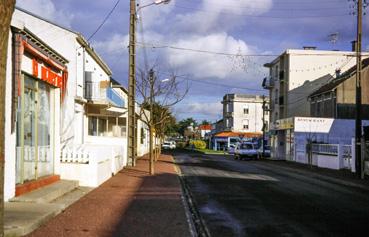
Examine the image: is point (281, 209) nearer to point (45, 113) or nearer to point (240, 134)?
point (45, 113)

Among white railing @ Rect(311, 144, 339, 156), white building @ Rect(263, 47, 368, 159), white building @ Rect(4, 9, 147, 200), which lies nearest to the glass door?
white building @ Rect(4, 9, 147, 200)

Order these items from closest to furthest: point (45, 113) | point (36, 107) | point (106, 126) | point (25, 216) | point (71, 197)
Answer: point (25, 216) < point (71, 197) < point (36, 107) < point (45, 113) < point (106, 126)

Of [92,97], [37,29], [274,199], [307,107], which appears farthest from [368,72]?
[274,199]

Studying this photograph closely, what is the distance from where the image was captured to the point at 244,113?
103562 millimetres

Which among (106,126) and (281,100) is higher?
(281,100)

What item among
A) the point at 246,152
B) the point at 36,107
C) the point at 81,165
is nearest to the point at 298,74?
the point at 246,152

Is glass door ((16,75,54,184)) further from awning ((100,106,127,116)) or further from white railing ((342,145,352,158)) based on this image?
white railing ((342,145,352,158))

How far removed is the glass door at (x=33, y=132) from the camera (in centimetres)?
1278

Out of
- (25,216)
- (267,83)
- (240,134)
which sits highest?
(267,83)

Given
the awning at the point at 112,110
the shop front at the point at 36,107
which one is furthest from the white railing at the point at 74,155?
the awning at the point at 112,110

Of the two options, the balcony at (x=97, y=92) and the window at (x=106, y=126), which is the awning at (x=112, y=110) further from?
the window at (x=106, y=126)

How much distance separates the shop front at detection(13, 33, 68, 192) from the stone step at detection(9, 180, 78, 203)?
11.9 inches

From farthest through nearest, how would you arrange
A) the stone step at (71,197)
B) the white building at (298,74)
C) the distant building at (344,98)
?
1. the white building at (298,74)
2. the distant building at (344,98)
3. the stone step at (71,197)

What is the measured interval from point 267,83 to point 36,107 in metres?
53.4
